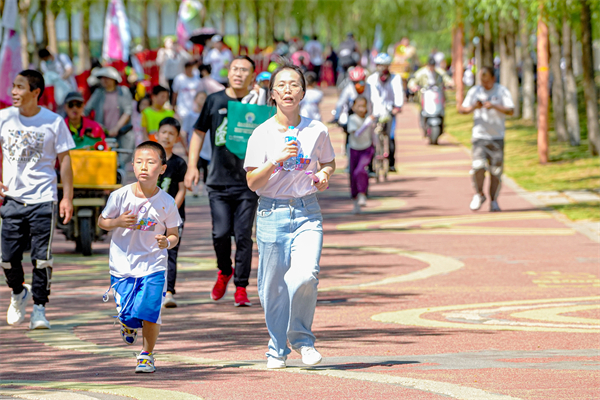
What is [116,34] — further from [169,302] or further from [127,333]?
[127,333]

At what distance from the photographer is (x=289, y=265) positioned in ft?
23.3

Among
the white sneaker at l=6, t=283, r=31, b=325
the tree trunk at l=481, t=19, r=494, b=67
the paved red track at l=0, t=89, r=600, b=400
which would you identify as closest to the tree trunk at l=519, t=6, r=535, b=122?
the tree trunk at l=481, t=19, r=494, b=67

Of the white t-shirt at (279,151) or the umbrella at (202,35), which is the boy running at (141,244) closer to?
the white t-shirt at (279,151)

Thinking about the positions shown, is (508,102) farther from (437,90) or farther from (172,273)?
(437,90)

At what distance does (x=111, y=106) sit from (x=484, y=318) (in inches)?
377

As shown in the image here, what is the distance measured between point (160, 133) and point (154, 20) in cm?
9845

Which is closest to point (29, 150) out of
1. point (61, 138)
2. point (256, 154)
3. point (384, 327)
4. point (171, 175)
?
point (61, 138)

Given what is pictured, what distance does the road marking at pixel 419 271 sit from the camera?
35.9 feet

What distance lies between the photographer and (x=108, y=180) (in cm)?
1326

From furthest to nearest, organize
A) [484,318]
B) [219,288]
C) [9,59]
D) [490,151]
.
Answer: [490,151]
[9,59]
[219,288]
[484,318]

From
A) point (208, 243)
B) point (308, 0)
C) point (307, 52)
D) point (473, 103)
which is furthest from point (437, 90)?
point (308, 0)

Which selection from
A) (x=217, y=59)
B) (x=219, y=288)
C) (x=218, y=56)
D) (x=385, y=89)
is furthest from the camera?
(x=218, y=56)

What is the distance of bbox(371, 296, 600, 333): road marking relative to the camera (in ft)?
27.9

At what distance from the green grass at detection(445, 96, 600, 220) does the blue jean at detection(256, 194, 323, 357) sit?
948 centimetres
